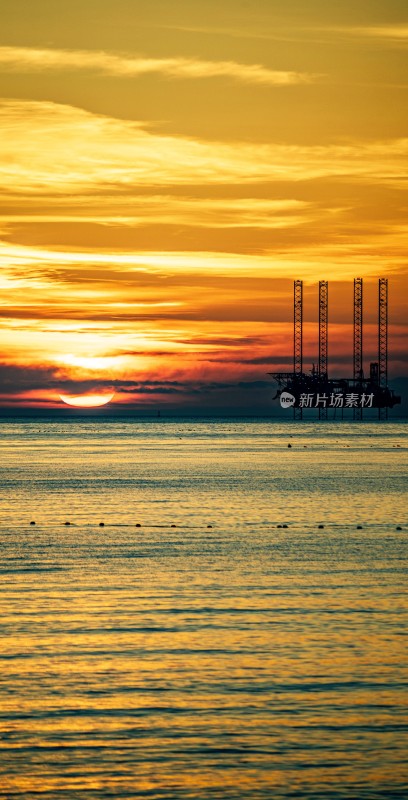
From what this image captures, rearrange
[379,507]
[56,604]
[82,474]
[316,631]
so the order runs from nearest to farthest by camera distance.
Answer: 1. [316,631]
2. [56,604]
3. [379,507]
4. [82,474]

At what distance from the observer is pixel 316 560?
47188 mm

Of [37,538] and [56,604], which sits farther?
[37,538]

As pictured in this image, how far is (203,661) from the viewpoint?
2720 centimetres

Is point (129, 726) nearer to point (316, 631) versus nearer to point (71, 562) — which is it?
point (316, 631)

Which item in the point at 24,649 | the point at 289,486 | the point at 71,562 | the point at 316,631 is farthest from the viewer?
the point at 289,486

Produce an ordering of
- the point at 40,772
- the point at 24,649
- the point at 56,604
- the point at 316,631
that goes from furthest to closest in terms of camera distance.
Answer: the point at 56,604, the point at 316,631, the point at 24,649, the point at 40,772

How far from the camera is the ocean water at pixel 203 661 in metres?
19.4

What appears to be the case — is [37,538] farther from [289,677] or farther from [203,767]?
[203,767]

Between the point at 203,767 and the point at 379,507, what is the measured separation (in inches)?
2253

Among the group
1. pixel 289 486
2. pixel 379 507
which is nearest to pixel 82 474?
pixel 289 486

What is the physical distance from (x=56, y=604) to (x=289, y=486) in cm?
6436

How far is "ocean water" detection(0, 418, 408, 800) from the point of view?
19406 mm

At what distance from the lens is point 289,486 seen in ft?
323

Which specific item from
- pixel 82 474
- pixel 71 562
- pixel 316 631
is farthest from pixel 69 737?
pixel 82 474
